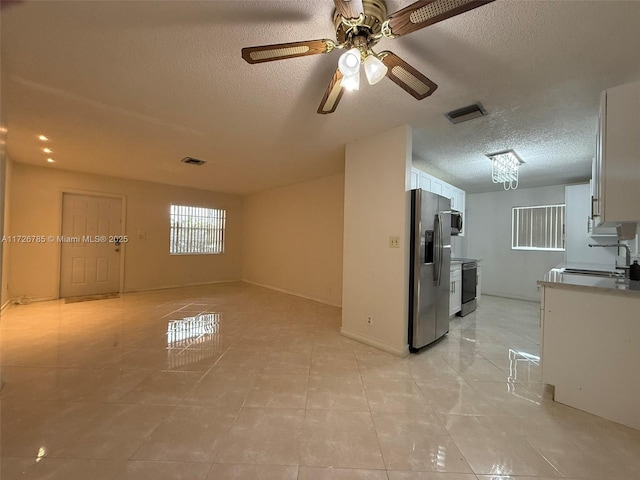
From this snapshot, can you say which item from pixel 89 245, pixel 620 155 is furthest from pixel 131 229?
pixel 620 155

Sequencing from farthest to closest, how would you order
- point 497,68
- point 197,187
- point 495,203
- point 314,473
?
point 197,187
point 495,203
point 497,68
point 314,473

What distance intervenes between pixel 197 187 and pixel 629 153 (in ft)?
22.3

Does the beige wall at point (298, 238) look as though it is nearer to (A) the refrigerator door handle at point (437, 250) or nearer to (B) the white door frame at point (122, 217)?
(A) the refrigerator door handle at point (437, 250)

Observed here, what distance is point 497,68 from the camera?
180 centimetres

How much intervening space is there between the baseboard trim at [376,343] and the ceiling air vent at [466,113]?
2379 mm

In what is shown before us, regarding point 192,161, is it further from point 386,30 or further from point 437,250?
point 437,250

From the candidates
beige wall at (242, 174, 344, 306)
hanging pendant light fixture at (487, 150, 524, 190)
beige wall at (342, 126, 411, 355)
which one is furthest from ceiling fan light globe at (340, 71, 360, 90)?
beige wall at (242, 174, 344, 306)

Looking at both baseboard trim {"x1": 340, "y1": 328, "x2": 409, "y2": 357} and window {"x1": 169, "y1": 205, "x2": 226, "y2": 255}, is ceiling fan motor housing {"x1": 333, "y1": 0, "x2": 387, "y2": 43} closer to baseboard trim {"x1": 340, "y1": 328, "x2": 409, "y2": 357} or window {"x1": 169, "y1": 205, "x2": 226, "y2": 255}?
baseboard trim {"x1": 340, "y1": 328, "x2": 409, "y2": 357}

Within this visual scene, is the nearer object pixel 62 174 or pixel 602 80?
pixel 602 80

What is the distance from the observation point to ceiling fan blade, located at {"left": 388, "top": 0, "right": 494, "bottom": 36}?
1.05 m

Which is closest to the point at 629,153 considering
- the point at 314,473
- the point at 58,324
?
the point at 314,473

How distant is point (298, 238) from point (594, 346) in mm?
4489

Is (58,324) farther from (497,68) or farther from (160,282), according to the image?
(497,68)

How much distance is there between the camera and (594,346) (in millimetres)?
1829
